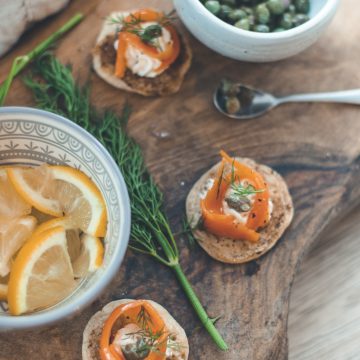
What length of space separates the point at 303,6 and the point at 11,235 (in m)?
1.44

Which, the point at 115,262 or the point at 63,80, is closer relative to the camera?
the point at 115,262

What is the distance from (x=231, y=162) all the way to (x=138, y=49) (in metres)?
0.58

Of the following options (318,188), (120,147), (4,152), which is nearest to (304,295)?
(318,188)

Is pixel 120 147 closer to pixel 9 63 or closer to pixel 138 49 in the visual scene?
pixel 138 49

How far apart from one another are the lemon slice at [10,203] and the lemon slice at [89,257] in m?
0.22

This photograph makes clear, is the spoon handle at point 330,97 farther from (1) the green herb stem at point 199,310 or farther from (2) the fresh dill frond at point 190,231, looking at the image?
(1) the green herb stem at point 199,310

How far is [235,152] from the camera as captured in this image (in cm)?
251

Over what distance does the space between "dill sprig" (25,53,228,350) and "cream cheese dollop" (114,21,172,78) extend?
0.52 ft

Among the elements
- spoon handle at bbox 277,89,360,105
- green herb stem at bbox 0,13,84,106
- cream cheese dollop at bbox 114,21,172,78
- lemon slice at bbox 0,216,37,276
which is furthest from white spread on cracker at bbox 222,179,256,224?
green herb stem at bbox 0,13,84,106

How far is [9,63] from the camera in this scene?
255cm

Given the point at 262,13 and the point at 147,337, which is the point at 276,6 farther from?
the point at 147,337

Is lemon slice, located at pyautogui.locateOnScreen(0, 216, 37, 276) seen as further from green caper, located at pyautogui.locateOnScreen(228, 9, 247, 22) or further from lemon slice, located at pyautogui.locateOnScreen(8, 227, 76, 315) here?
green caper, located at pyautogui.locateOnScreen(228, 9, 247, 22)

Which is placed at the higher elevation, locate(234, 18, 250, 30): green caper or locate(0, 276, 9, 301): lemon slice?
locate(234, 18, 250, 30): green caper

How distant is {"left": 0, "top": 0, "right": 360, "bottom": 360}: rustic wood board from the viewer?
226 cm
